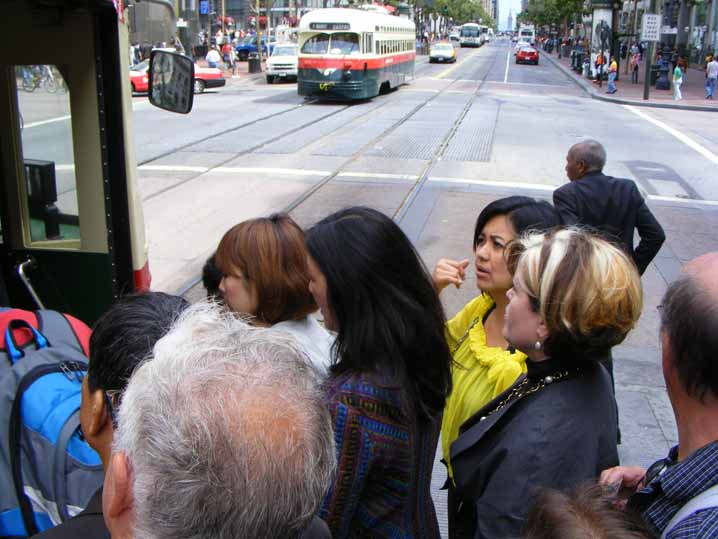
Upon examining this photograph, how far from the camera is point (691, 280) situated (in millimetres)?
1738

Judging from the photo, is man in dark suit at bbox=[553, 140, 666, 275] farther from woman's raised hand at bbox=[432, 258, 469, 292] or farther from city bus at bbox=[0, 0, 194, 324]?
city bus at bbox=[0, 0, 194, 324]

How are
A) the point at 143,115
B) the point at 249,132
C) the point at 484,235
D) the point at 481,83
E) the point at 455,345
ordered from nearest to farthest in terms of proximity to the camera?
the point at 455,345 < the point at 484,235 < the point at 249,132 < the point at 143,115 < the point at 481,83

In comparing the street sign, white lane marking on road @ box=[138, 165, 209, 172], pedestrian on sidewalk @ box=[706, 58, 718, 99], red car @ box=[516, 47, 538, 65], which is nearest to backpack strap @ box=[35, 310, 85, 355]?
white lane marking on road @ box=[138, 165, 209, 172]

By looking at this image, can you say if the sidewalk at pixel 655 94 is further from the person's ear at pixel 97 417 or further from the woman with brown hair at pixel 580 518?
the person's ear at pixel 97 417

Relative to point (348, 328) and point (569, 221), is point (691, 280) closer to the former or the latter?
point (348, 328)

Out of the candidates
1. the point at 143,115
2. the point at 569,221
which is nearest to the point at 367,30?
the point at 143,115

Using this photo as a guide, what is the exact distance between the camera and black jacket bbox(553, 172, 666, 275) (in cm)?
493

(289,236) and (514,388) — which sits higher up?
(289,236)

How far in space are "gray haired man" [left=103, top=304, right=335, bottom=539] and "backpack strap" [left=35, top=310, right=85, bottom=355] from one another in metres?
1.15

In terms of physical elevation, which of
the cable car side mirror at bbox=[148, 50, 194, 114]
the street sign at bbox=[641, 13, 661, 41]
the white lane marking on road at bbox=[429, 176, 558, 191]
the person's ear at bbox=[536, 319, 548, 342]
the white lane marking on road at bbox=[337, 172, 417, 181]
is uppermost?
the street sign at bbox=[641, 13, 661, 41]

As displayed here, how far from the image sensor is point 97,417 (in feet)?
5.84

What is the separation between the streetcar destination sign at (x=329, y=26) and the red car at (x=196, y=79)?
4.38 metres

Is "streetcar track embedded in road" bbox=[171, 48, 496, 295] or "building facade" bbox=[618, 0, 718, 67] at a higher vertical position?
"building facade" bbox=[618, 0, 718, 67]

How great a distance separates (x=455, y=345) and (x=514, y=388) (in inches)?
22.8
